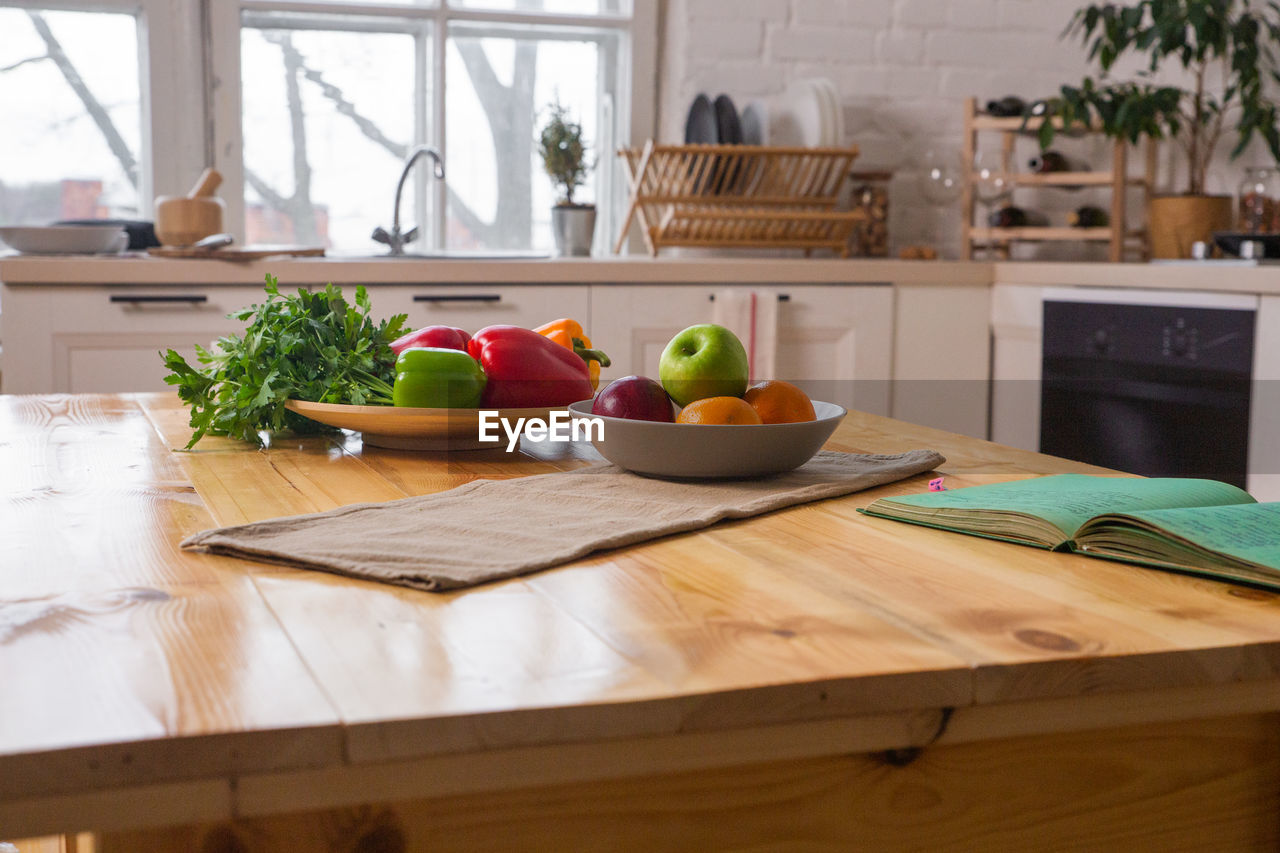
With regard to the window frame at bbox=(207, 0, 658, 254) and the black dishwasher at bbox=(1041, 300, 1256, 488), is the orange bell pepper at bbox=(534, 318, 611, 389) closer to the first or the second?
the black dishwasher at bbox=(1041, 300, 1256, 488)

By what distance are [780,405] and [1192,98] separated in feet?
9.55

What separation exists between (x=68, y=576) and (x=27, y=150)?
292cm

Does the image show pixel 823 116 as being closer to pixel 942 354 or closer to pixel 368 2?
pixel 942 354

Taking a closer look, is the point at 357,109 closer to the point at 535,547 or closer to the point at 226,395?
the point at 226,395

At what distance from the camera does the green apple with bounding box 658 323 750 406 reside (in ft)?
3.46

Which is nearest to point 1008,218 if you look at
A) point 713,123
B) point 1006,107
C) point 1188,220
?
point 1006,107

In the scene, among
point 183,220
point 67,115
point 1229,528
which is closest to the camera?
point 1229,528

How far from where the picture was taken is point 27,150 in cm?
318

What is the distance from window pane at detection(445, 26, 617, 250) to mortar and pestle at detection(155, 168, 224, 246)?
0.84 meters

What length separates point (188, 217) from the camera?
2785 mm

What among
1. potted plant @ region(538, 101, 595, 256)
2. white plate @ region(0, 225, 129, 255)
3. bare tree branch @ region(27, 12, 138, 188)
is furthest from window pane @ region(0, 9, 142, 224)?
potted plant @ region(538, 101, 595, 256)

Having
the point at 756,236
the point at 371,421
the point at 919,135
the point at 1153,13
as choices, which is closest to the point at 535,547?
the point at 371,421

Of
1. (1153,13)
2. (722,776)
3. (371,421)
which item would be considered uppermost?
(1153,13)

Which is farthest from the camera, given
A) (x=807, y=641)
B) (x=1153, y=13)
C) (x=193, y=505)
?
(x=1153, y=13)
